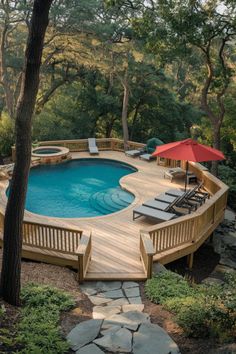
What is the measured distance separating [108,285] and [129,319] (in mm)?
1814

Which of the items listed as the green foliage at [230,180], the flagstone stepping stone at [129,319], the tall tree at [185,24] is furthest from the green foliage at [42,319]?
the green foliage at [230,180]

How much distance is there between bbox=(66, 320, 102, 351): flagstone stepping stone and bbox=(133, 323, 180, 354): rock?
24.4 inches

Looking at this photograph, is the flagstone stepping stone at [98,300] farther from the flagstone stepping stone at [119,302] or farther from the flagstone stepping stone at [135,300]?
the flagstone stepping stone at [135,300]

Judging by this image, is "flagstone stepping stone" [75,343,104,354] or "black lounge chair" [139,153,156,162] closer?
"flagstone stepping stone" [75,343,104,354]

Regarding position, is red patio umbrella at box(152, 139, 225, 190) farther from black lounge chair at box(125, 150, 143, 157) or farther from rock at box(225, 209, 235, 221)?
black lounge chair at box(125, 150, 143, 157)

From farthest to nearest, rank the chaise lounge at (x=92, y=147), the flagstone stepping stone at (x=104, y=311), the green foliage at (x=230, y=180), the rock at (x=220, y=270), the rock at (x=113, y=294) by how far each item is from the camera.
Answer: the chaise lounge at (x=92, y=147), the green foliage at (x=230, y=180), the rock at (x=220, y=270), the rock at (x=113, y=294), the flagstone stepping stone at (x=104, y=311)

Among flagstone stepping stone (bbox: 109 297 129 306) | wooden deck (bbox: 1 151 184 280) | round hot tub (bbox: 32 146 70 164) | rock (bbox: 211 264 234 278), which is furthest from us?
round hot tub (bbox: 32 146 70 164)

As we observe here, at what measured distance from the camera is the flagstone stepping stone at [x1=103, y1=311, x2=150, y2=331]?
520 cm

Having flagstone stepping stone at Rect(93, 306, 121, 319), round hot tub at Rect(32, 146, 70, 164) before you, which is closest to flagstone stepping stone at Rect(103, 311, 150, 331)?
flagstone stepping stone at Rect(93, 306, 121, 319)

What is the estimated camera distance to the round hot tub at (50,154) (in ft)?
55.5

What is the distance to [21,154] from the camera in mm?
4750

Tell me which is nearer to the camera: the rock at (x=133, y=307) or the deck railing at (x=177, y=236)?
the rock at (x=133, y=307)

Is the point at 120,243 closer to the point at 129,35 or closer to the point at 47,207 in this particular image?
the point at 47,207

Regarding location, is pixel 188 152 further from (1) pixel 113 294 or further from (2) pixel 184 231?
(1) pixel 113 294
